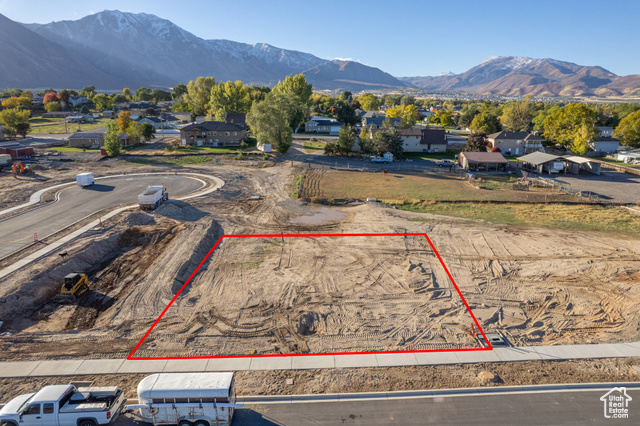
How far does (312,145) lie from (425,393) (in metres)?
74.0

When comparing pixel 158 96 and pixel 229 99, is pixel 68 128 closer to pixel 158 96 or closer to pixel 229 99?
pixel 229 99

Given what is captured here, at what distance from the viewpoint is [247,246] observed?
104 ft

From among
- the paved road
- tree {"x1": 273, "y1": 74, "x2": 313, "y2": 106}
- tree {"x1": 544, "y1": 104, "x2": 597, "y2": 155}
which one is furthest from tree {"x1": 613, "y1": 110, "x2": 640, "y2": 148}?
tree {"x1": 273, "y1": 74, "x2": 313, "y2": 106}

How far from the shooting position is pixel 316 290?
2448cm

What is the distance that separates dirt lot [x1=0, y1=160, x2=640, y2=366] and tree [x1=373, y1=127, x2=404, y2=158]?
3509 cm

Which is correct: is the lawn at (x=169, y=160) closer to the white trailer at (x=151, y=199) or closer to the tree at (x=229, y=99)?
the white trailer at (x=151, y=199)

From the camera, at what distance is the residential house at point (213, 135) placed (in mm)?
80938

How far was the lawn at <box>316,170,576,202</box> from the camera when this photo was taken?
4697cm

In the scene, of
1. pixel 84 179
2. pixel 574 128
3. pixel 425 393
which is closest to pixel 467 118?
pixel 574 128

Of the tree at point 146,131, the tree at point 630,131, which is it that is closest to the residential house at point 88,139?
the tree at point 146,131

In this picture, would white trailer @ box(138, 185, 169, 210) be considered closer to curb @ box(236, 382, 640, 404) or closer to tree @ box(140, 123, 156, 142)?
curb @ box(236, 382, 640, 404)

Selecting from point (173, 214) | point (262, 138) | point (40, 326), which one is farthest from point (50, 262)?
point (262, 138)

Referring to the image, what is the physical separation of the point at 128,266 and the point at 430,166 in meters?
54.7

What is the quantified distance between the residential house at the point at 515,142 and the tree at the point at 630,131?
20806 mm
